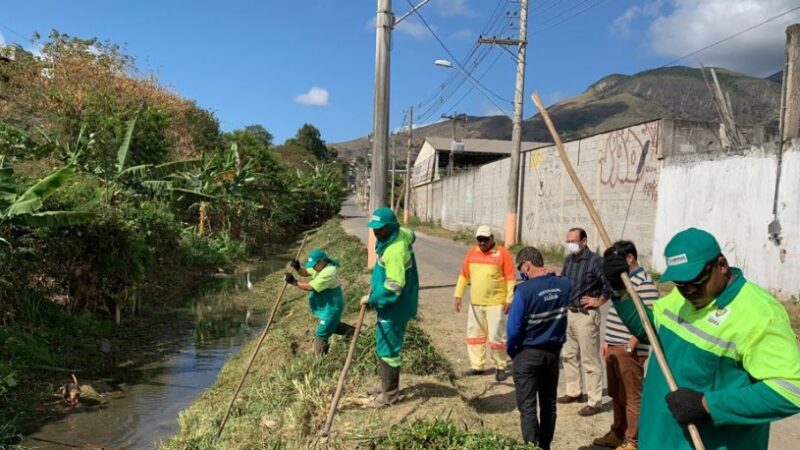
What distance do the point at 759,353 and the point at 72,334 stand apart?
1034 cm

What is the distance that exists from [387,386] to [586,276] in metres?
2.17

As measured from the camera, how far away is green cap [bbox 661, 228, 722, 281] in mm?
2439

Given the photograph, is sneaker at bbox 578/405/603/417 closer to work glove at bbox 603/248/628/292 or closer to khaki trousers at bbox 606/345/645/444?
khaki trousers at bbox 606/345/645/444

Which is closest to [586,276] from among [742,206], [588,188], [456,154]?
[742,206]

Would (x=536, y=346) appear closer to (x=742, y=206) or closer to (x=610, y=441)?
(x=610, y=441)

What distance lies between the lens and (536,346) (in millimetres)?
4770

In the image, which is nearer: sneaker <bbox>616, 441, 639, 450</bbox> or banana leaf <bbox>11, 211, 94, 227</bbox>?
sneaker <bbox>616, 441, 639, 450</bbox>

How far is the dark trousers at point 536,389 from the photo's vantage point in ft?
15.5

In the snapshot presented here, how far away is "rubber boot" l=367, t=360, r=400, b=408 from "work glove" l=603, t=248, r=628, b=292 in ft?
9.33

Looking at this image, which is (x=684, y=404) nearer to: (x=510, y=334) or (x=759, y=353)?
(x=759, y=353)

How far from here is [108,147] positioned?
15.6 m

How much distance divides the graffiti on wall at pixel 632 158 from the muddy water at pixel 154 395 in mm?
9853

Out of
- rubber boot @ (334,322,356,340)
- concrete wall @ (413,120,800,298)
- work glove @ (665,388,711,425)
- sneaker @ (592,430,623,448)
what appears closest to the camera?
work glove @ (665,388,711,425)

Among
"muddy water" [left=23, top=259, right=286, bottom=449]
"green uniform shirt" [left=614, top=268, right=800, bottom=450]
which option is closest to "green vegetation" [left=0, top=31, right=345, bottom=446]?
"muddy water" [left=23, top=259, right=286, bottom=449]
